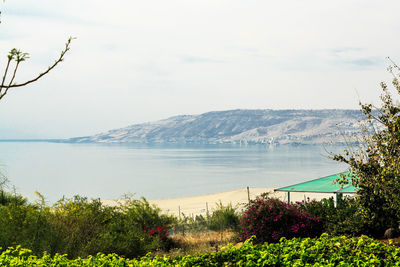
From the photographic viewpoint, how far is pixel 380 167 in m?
9.75

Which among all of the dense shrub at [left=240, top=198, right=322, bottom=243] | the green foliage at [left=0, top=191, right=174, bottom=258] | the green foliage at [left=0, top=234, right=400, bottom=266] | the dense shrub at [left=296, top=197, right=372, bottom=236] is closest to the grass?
the green foliage at [left=0, top=191, right=174, bottom=258]

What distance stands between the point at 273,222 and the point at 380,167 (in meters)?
3.30

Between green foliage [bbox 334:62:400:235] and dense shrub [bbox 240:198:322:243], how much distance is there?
165cm

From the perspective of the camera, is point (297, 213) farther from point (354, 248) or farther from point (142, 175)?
point (142, 175)

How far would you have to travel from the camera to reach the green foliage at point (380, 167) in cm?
919

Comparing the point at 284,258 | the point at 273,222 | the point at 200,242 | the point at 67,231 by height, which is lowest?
the point at 200,242

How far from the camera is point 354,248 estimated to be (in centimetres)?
689

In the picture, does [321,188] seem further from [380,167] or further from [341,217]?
[380,167]

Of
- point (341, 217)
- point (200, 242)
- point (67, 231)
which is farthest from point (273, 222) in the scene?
point (67, 231)

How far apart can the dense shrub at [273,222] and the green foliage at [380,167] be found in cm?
165

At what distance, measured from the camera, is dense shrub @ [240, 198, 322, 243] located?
11.8 m

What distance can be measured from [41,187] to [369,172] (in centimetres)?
5562

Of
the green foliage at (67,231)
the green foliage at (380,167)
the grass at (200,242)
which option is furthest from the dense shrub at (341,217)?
the green foliage at (67,231)

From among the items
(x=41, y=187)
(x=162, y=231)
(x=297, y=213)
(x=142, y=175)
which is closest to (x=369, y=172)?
(x=297, y=213)
